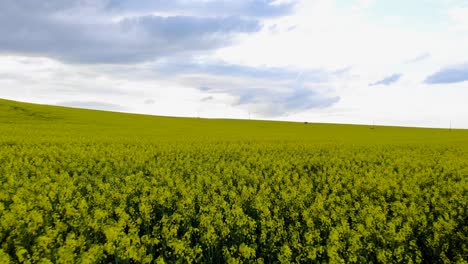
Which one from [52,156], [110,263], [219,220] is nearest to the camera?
[110,263]

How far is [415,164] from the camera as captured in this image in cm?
2209

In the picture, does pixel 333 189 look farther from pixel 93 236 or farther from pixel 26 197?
pixel 26 197

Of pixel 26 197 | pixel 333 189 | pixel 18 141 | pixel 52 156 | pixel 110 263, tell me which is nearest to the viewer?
pixel 110 263

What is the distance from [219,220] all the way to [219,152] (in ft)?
55.6

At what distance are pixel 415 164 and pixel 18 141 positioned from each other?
2517 cm

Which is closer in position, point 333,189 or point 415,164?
point 333,189

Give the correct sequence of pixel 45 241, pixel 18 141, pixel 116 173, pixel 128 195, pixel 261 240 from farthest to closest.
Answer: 1. pixel 18 141
2. pixel 116 173
3. pixel 128 195
4. pixel 261 240
5. pixel 45 241

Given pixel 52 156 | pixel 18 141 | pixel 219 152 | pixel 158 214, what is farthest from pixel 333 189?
pixel 18 141

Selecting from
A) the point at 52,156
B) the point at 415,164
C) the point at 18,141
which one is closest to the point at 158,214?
the point at 52,156

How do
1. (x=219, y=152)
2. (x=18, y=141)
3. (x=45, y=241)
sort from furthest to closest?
(x=18, y=141) → (x=219, y=152) → (x=45, y=241)

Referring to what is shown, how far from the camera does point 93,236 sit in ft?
29.0

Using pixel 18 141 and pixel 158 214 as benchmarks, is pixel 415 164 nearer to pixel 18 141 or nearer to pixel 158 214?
pixel 158 214

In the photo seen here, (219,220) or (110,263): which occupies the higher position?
(219,220)

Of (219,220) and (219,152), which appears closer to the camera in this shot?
(219,220)
